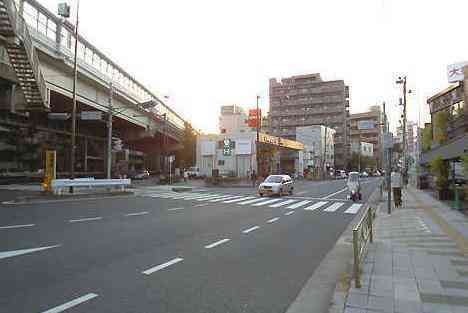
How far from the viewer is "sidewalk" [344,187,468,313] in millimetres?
4684

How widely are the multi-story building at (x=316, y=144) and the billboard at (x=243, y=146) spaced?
25393 mm

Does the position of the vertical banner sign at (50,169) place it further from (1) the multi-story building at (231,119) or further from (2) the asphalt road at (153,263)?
(1) the multi-story building at (231,119)

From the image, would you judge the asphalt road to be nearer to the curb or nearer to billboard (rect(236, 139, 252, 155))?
the curb

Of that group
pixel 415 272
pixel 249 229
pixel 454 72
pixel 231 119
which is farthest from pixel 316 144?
pixel 415 272

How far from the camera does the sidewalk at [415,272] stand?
4.68 metres

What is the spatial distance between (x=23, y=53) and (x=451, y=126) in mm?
24293

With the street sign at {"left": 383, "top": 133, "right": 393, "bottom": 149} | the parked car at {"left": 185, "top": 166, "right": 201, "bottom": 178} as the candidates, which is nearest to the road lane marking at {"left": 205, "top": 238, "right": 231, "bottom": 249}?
the street sign at {"left": 383, "top": 133, "right": 393, "bottom": 149}

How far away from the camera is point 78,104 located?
33094 millimetres

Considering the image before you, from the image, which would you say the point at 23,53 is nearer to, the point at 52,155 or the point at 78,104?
the point at 52,155

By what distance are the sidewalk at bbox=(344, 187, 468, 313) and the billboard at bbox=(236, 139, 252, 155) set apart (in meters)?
48.9

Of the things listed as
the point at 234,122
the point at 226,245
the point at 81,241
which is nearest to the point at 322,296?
the point at 226,245

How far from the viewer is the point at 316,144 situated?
92.9 m

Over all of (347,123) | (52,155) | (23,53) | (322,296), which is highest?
(347,123)

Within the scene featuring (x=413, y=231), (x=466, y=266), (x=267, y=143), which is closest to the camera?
(x=466, y=266)
